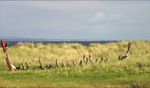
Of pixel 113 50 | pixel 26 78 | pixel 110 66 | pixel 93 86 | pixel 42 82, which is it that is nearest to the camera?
pixel 93 86

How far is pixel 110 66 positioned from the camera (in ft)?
84.8

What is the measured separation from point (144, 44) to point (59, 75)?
24.2m

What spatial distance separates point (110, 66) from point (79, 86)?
7.34 m

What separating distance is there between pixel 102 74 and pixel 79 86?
440cm

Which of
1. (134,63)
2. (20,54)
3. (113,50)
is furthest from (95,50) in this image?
Answer: (134,63)

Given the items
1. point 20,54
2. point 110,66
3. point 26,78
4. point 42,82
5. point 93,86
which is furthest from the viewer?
point 20,54

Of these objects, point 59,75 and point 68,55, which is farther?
point 68,55

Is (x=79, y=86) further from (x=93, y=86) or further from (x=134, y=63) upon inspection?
(x=134, y=63)

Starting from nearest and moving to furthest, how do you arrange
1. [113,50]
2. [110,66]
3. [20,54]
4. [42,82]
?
1. [42,82]
2. [110,66]
3. [20,54]
4. [113,50]

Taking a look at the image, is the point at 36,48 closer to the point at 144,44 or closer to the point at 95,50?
the point at 95,50

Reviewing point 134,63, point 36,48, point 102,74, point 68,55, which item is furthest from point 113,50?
point 102,74

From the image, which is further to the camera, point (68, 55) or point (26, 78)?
point (68, 55)

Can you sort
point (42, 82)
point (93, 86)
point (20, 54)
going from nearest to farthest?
point (93, 86) → point (42, 82) → point (20, 54)

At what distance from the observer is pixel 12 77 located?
23125 mm
